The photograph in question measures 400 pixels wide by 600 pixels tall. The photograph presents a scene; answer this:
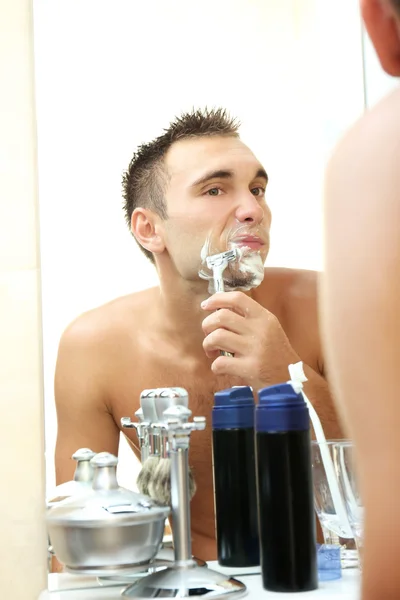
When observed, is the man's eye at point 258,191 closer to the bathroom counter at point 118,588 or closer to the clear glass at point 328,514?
the clear glass at point 328,514

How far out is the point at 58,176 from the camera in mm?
839

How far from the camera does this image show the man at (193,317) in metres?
0.83

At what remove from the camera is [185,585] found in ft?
2.16

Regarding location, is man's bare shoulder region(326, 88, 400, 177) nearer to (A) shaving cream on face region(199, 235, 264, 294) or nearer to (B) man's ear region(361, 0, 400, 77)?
(B) man's ear region(361, 0, 400, 77)

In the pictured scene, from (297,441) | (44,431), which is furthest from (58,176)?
(297,441)

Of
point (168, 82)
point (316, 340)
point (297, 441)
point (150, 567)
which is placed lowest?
point (150, 567)

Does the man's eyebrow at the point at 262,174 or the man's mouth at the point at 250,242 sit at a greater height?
the man's eyebrow at the point at 262,174

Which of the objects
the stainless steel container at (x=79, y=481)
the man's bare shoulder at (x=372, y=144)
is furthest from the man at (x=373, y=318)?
the stainless steel container at (x=79, y=481)

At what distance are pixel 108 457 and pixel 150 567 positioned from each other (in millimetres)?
114

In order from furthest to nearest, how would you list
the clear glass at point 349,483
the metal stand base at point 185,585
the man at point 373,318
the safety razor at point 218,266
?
the safety razor at point 218,266, the clear glass at point 349,483, the metal stand base at point 185,585, the man at point 373,318

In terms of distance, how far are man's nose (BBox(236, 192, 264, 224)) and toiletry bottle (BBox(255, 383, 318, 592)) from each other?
258 mm

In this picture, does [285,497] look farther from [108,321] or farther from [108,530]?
[108,321]

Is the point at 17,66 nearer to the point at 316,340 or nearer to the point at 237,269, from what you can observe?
the point at 237,269

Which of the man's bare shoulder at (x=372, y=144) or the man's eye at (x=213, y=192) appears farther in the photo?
the man's eye at (x=213, y=192)
